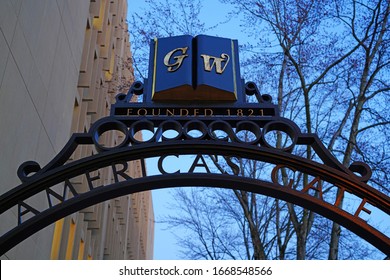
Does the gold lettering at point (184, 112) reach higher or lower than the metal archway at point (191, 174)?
higher

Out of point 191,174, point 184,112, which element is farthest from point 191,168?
point 184,112

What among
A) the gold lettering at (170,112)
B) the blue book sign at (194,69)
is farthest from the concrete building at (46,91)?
the gold lettering at (170,112)

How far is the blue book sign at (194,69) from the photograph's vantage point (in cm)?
514

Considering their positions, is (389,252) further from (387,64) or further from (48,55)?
(387,64)

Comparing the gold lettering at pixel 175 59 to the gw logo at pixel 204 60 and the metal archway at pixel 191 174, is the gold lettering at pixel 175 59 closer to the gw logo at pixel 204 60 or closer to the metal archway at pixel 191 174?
the gw logo at pixel 204 60

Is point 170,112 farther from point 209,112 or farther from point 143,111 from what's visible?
point 209,112

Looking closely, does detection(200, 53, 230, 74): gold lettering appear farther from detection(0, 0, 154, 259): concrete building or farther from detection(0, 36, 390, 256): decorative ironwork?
detection(0, 0, 154, 259): concrete building

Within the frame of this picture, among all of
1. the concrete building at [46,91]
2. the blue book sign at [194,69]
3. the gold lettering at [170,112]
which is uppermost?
the concrete building at [46,91]

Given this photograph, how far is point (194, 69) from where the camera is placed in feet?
17.6

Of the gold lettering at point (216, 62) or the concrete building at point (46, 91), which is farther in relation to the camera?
the concrete building at point (46, 91)

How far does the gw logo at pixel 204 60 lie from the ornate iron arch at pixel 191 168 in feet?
1.33

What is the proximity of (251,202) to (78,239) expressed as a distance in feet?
21.2

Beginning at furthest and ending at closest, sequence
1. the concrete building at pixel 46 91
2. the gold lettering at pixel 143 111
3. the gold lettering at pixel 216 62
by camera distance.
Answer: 1. the concrete building at pixel 46 91
2. the gold lettering at pixel 216 62
3. the gold lettering at pixel 143 111

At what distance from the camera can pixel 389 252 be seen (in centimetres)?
426
